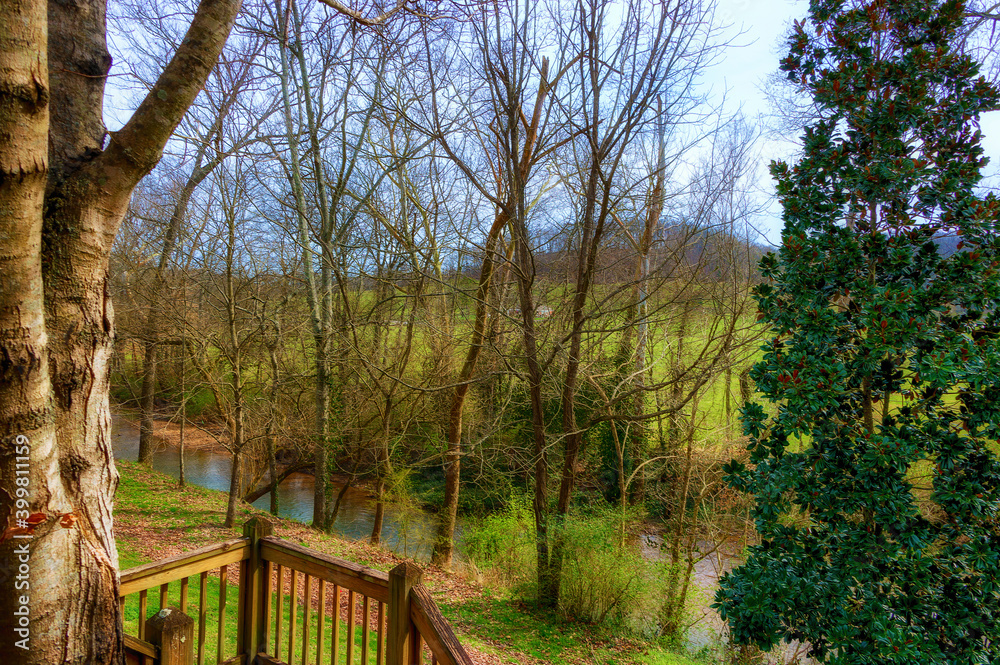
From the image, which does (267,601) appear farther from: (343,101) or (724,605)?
(343,101)

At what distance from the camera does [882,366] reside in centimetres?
325

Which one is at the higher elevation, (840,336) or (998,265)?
(998,265)

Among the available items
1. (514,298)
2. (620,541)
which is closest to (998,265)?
(620,541)

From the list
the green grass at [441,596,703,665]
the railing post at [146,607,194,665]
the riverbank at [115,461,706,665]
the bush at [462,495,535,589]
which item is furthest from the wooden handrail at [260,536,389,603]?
the bush at [462,495,535,589]

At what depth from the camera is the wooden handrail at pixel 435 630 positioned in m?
1.99

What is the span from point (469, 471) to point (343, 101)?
7627 mm

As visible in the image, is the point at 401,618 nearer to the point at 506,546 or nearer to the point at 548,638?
the point at 548,638

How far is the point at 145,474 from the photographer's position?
11750 mm

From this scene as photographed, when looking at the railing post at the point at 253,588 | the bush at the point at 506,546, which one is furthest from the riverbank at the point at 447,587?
the railing post at the point at 253,588

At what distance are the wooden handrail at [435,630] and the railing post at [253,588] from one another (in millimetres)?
1055

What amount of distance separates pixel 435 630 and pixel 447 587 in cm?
622

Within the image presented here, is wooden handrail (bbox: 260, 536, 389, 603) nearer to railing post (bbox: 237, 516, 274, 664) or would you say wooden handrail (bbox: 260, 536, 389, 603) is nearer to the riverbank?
railing post (bbox: 237, 516, 274, 664)

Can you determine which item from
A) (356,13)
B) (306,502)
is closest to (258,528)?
(356,13)

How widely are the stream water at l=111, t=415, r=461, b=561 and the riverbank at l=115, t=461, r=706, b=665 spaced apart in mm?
1481
